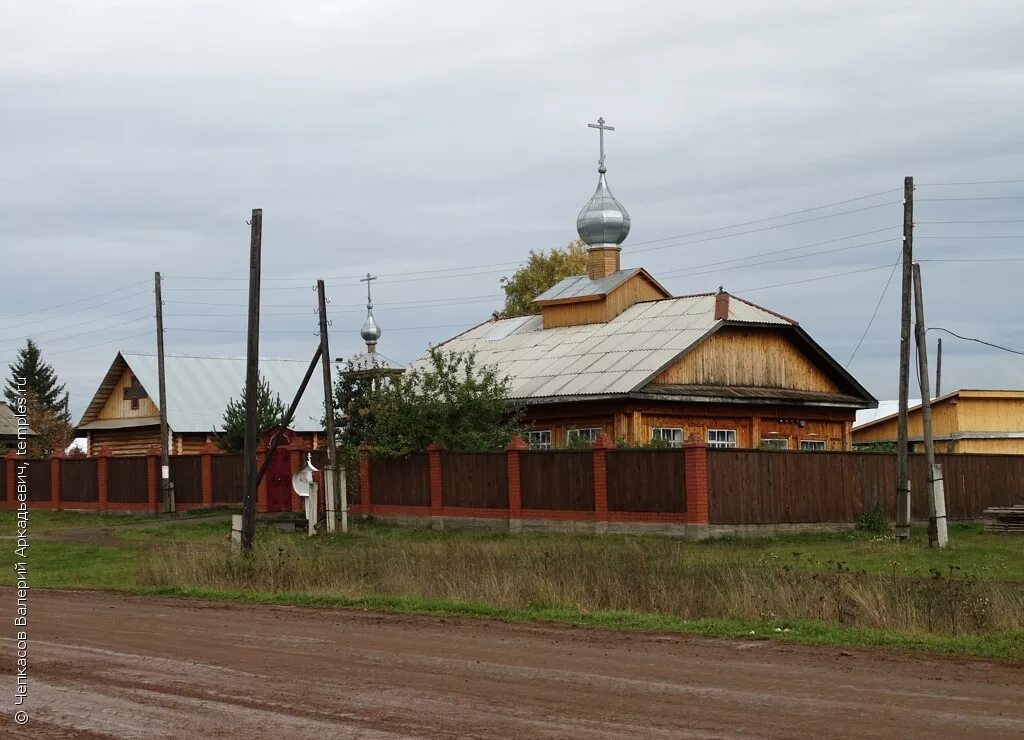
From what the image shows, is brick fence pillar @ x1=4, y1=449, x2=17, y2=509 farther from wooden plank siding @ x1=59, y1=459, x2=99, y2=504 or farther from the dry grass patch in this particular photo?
the dry grass patch

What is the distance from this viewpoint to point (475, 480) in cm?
3278

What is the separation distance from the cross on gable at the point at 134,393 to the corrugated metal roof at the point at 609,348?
1871 centimetres

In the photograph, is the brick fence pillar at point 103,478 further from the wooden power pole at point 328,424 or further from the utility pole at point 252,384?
the utility pole at point 252,384

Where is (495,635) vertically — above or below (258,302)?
below

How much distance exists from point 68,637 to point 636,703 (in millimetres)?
7082

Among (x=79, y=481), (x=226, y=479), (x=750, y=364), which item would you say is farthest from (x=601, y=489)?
(x=79, y=481)

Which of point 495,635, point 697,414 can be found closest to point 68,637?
point 495,635

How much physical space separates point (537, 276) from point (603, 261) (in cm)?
1879

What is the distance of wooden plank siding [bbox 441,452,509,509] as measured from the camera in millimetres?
32188

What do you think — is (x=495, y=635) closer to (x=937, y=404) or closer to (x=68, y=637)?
(x=68, y=637)

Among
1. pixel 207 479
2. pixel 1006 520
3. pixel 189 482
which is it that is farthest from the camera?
pixel 189 482

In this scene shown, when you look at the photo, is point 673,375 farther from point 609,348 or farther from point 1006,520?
point 1006,520

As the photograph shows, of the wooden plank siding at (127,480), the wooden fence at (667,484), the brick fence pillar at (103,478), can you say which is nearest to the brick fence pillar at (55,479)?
the brick fence pillar at (103,478)

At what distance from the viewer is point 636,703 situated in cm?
990
